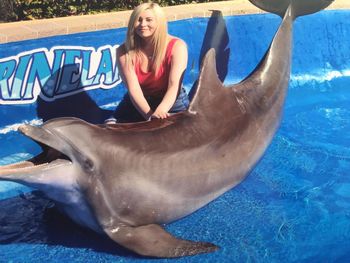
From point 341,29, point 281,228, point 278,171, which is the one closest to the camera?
point 281,228

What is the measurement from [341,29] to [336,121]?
82.7 inches

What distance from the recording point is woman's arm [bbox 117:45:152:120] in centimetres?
525

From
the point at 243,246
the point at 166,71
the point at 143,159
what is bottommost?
the point at 243,246

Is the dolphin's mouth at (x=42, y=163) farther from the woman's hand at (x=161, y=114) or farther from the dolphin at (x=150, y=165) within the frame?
the woman's hand at (x=161, y=114)

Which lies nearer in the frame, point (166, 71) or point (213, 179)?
point (213, 179)

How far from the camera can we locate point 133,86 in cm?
532

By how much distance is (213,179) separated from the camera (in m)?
4.78

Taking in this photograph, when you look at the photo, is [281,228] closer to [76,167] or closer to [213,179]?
[213,179]

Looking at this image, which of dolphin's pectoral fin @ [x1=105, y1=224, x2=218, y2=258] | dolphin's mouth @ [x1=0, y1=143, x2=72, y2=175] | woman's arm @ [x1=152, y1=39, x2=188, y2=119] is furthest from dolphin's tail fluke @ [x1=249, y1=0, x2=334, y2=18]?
dolphin's mouth @ [x1=0, y1=143, x2=72, y2=175]

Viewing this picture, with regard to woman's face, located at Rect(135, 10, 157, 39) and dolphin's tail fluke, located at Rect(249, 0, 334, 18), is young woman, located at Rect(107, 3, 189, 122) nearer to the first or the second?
woman's face, located at Rect(135, 10, 157, 39)

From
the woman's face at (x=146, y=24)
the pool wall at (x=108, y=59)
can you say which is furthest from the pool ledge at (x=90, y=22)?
the woman's face at (x=146, y=24)

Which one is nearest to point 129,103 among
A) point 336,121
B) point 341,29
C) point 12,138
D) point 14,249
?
point 12,138

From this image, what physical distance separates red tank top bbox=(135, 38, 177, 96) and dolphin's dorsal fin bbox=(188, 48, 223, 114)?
0.52 m

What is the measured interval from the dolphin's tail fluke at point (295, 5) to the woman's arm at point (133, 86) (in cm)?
263
